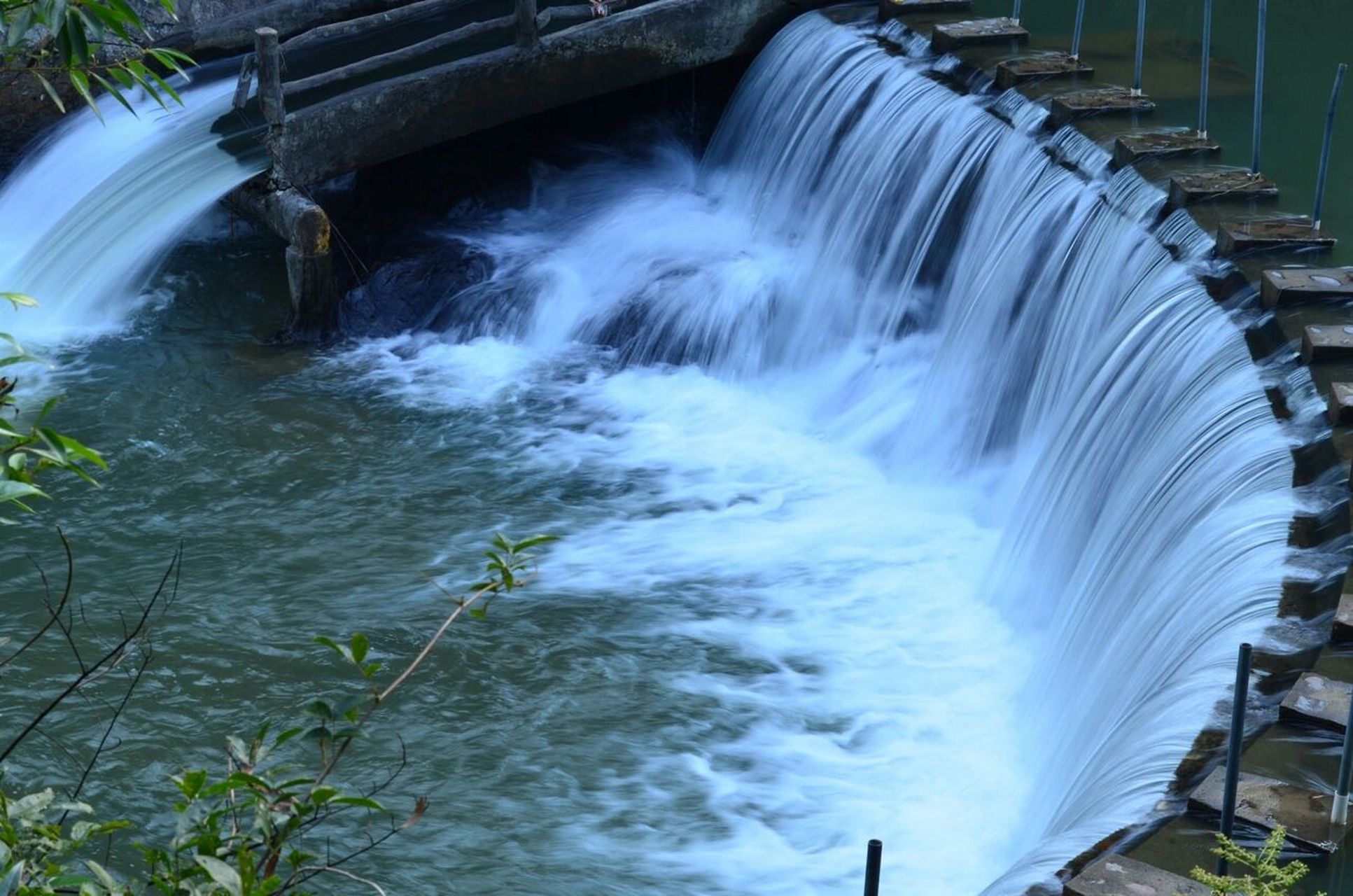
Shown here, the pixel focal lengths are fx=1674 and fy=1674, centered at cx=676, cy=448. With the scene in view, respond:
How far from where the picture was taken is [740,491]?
27.5 ft

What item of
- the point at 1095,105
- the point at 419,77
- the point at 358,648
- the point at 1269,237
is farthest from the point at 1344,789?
the point at 419,77

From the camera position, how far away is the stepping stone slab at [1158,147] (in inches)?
316

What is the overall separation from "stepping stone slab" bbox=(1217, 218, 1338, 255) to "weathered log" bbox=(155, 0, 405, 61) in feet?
23.5

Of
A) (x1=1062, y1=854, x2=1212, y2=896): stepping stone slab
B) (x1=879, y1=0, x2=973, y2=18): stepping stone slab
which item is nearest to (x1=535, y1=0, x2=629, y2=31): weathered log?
(x1=879, y1=0, x2=973, y2=18): stepping stone slab

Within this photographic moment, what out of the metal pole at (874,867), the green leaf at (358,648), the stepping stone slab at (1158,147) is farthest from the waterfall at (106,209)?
the metal pole at (874,867)

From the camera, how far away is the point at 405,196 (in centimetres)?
1136

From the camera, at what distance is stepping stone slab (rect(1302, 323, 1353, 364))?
6043 millimetres

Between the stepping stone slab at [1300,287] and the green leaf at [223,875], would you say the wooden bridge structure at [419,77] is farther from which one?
the green leaf at [223,875]

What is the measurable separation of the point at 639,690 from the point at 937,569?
1.66m

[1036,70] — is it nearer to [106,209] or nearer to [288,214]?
[288,214]

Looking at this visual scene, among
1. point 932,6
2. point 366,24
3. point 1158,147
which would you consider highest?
point 932,6

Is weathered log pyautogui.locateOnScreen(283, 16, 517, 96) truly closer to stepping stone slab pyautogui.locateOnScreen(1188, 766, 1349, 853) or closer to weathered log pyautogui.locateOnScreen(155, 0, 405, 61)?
weathered log pyautogui.locateOnScreen(155, 0, 405, 61)

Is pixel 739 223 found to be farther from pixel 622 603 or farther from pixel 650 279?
pixel 622 603

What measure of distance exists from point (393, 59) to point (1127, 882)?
7954 millimetres
